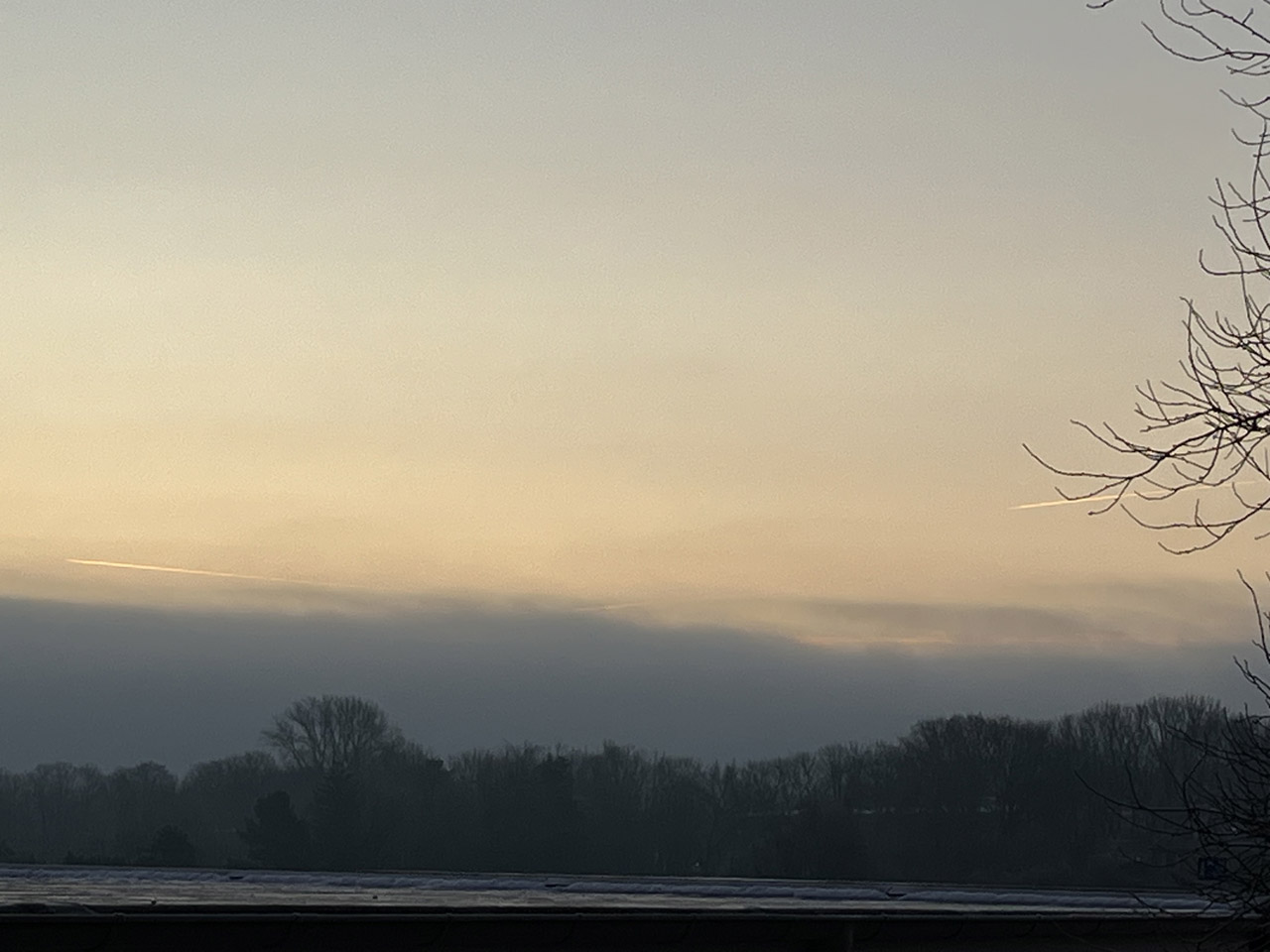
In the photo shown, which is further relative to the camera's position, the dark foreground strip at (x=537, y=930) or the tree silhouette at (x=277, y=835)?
the tree silhouette at (x=277, y=835)

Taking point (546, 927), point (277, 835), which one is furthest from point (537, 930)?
point (277, 835)

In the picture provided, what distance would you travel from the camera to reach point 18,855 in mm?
95625

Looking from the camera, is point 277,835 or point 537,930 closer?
point 537,930

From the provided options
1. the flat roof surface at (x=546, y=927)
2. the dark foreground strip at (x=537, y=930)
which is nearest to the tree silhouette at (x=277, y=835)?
the flat roof surface at (x=546, y=927)

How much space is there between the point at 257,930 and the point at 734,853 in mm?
95605

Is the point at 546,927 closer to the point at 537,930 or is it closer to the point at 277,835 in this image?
the point at 537,930

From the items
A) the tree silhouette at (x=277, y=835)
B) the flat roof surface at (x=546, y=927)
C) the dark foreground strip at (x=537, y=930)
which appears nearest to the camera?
the dark foreground strip at (x=537, y=930)

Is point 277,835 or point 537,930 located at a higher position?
point 537,930

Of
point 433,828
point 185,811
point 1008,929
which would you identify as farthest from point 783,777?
point 1008,929

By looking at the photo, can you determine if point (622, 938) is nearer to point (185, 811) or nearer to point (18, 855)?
point (18, 855)

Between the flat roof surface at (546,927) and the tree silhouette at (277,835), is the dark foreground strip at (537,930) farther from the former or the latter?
the tree silhouette at (277,835)

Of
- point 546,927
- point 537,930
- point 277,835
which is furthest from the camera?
point 277,835

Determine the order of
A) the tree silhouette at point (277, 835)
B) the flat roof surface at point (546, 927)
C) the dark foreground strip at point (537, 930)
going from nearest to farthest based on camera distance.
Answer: the dark foreground strip at point (537, 930) → the flat roof surface at point (546, 927) → the tree silhouette at point (277, 835)

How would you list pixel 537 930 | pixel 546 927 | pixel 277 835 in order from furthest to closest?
1. pixel 277 835
2. pixel 546 927
3. pixel 537 930
